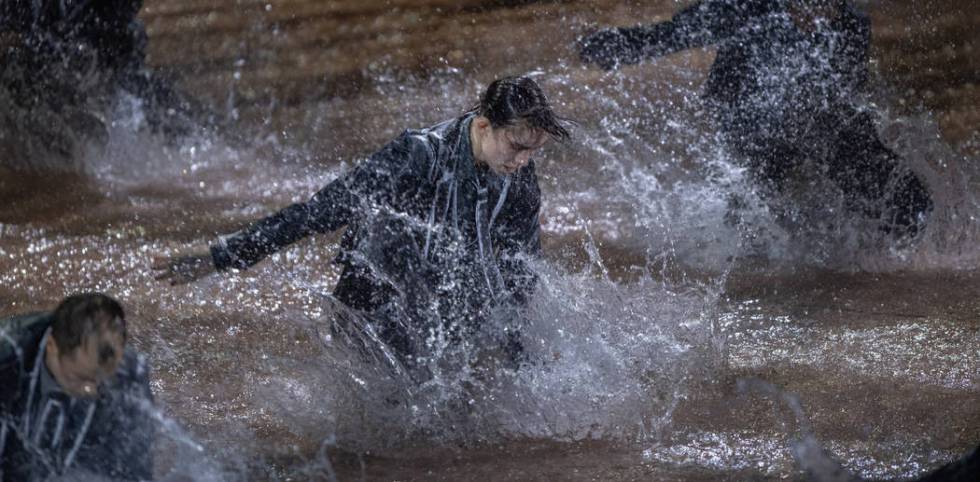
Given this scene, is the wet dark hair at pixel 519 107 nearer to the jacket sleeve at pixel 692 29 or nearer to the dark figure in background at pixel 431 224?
the dark figure in background at pixel 431 224

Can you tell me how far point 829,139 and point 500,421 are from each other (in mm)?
2346

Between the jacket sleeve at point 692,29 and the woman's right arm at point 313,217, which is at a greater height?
the jacket sleeve at point 692,29

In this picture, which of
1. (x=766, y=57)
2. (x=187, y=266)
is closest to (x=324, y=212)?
(x=187, y=266)

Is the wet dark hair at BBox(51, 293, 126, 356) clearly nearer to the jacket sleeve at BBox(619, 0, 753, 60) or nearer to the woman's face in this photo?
the woman's face

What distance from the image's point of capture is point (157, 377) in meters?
3.70

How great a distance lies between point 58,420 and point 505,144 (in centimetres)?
125

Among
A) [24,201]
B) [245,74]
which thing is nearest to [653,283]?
[24,201]

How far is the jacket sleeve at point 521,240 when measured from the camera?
303cm

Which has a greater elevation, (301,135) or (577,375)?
(301,135)

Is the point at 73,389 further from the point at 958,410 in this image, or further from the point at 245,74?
the point at 245,74

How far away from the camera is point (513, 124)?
9.17 feet

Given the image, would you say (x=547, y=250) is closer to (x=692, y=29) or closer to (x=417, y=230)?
(x=692, y=29)

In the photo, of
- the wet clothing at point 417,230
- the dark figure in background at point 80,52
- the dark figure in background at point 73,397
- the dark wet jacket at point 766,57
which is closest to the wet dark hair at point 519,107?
the wet clothing at point 417,230

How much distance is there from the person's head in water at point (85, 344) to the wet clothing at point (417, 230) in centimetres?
60
